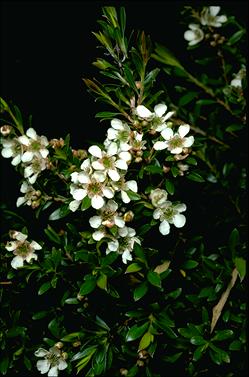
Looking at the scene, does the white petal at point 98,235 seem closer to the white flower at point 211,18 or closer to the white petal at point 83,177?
the white petal at point 83,177

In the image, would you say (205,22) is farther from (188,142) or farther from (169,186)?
(169,186)

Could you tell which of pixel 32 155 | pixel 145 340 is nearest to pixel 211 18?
pixel 32 155

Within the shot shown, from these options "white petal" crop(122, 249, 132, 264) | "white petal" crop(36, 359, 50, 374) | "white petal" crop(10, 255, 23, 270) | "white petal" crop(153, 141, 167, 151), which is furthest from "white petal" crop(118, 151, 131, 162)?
"white petal" crop(36, 359, 50, 374)

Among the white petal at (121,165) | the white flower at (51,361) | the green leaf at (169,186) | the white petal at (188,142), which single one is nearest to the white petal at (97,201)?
the white petal at (121,165)

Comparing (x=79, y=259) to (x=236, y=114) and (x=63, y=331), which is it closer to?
(x=63, y=331)

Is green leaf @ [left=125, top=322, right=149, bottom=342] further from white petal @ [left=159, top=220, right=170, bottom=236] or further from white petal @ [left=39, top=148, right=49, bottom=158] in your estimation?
white petal @ [left=39, top=148, right=49, bottom=158]

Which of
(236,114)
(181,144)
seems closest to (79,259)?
(181,144)
